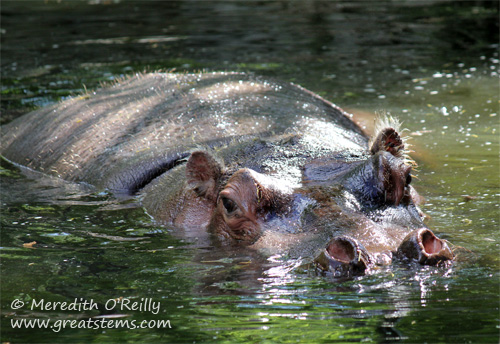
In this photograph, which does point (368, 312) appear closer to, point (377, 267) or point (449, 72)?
point (377, 267)

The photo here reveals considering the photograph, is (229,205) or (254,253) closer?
(254,253)

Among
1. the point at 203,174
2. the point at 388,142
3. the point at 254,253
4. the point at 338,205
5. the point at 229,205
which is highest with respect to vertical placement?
the point at 388,142

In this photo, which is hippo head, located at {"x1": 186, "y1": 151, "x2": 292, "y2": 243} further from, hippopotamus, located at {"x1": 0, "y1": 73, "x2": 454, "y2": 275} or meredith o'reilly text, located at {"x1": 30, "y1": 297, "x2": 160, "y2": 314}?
meredith o'reilly text, located at {"x1": 30, "y1": 297, "x2": 160, "y2": 314}

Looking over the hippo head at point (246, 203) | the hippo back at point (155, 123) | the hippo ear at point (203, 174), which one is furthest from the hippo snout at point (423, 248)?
the hippo back at point (155, 123)

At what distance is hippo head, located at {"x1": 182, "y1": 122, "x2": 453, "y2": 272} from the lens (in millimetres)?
4305

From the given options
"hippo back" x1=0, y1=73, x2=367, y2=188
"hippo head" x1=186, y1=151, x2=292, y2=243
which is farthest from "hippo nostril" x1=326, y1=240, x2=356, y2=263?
"hippo back" x1=0, y1=73, x2=367, y2=188

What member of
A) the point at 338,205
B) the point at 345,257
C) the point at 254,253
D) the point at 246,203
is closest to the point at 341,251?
the point at 345,257

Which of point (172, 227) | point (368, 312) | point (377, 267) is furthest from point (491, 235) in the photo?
point (172, 227)

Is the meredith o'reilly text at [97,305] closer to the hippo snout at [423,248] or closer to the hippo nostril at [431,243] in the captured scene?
the hippo snout at [423,248]

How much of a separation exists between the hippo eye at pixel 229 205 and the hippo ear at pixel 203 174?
424 millimetres

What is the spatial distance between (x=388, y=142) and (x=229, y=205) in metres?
1.38

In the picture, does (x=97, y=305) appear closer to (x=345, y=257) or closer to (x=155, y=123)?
(x=345, y=257)

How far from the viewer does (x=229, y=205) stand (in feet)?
16.3

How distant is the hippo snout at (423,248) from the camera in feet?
13.4
